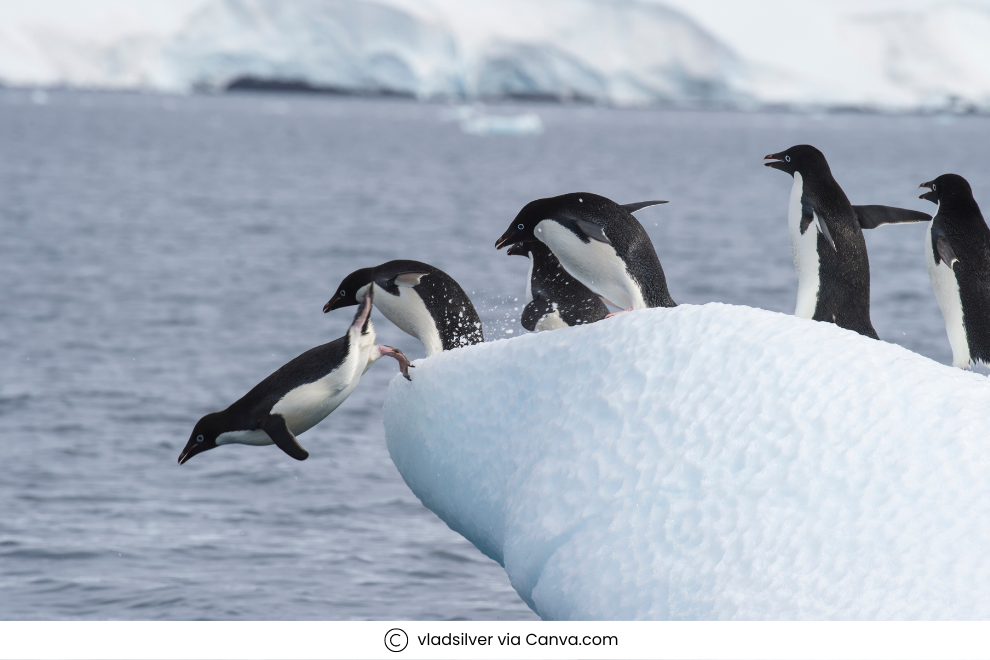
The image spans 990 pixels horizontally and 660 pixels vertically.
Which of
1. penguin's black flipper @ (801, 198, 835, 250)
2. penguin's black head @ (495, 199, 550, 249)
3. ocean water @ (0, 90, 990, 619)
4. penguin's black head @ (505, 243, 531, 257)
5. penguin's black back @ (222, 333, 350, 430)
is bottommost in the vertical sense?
ocean water @ (0, 90, 990, 619)

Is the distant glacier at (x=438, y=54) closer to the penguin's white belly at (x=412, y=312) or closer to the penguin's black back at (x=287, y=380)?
the penguin's white belly at (x=412, y=312)

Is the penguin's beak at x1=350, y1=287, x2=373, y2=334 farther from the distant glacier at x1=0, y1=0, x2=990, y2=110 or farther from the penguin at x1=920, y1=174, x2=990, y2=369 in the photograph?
the distant glacier at x1=0, y1=0, x2=990, y2=110

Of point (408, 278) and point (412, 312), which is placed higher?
point (408, 278)

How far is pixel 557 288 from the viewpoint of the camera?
16.0ft

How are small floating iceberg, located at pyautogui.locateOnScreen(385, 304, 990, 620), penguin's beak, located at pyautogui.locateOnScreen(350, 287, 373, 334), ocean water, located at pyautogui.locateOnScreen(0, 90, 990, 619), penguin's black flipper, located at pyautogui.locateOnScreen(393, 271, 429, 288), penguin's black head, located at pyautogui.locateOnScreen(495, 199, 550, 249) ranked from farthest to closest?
ocean water, located at pyautogui.locateOnScreen(0, 90, 990, 619)
penguin's black head, located at pyautogui.locateOnScreen(495, 199, 550, 249)
penguin's black flipper, located at pyautogui.locateOnScreen(393, 271, 429, 288)
penguin's beak, located at pyautogui.locateOnScreen(350, 287, 373, 334)
small floating iceberg, located at pyautogui.locateOnScreen(385, 304, 990, 620)

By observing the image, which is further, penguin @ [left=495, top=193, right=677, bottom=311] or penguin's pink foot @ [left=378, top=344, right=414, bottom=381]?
penguin @ [left=495, top=193, right=677, bottom=311]

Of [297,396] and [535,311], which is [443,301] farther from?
[297,396]

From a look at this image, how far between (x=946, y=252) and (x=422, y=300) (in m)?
2.31

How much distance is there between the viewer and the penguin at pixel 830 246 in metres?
4.61

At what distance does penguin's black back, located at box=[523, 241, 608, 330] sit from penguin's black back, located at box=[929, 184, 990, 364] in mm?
1585

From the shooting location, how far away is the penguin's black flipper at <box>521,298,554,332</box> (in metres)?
4.62

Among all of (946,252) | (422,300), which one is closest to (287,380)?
(422,300)

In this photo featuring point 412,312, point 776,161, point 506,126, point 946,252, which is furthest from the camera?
point 506,126

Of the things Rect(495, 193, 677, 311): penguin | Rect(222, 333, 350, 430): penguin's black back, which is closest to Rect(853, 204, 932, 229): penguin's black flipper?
Rect(495, 193, 677, 311): penguin
